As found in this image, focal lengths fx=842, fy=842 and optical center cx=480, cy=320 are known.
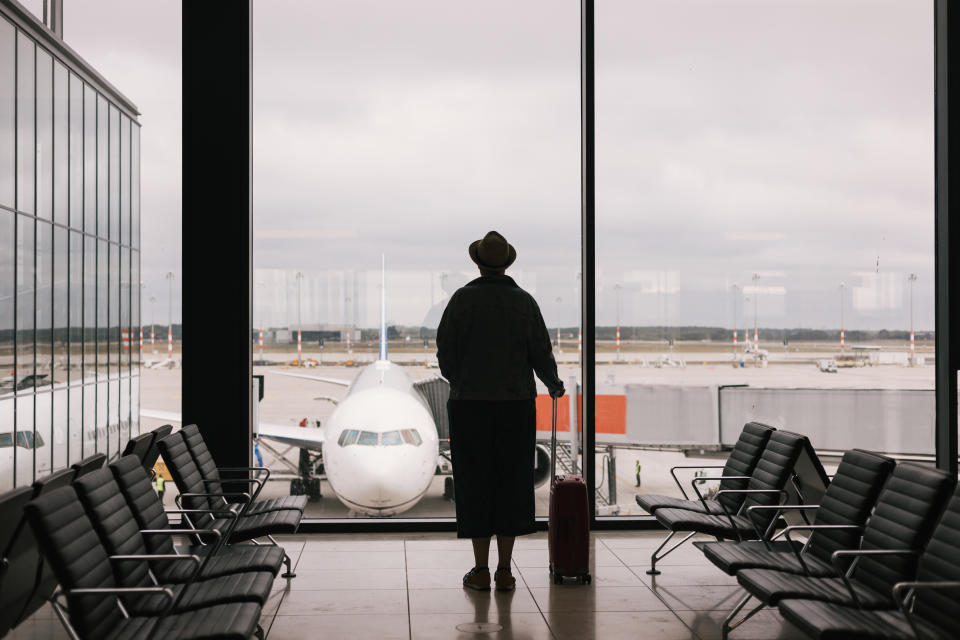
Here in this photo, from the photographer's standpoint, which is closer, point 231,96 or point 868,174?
point 231,96

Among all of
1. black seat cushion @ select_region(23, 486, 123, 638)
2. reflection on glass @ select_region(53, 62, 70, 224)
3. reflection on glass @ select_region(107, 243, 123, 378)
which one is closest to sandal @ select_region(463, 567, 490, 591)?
black seat cushion @ select_region(23, 486, 123, 638)

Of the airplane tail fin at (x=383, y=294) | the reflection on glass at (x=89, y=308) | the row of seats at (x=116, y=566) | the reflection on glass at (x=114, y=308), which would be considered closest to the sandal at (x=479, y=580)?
the row of seats at (x=116, y=566)

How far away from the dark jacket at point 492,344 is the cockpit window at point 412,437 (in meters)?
2.48

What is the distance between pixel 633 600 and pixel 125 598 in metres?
2.35

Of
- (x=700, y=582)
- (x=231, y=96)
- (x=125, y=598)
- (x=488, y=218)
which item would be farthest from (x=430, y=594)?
(x=231, y=96)

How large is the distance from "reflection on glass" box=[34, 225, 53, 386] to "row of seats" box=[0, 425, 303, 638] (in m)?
1.06

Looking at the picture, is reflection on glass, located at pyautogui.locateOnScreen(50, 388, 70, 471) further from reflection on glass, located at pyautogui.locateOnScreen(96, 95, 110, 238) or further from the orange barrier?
the orange barrier

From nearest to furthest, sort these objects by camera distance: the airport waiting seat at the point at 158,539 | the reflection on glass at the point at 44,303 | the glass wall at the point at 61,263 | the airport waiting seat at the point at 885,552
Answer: the airport waiting seat at the point at 885,552 < the airport waiting seat at the point at 158,539 < the glass wall at the point at 61,263 < the reflection on glass at the point at 44,303

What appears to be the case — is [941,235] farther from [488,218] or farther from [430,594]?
[430,594]

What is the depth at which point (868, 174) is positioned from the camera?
609cm

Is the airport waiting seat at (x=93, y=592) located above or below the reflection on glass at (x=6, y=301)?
below

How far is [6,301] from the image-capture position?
13.6ft

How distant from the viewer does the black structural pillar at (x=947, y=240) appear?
589 centimetres

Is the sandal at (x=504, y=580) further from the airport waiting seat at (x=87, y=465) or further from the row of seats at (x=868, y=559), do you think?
the airport waiting seat at (x=87, y=465)
